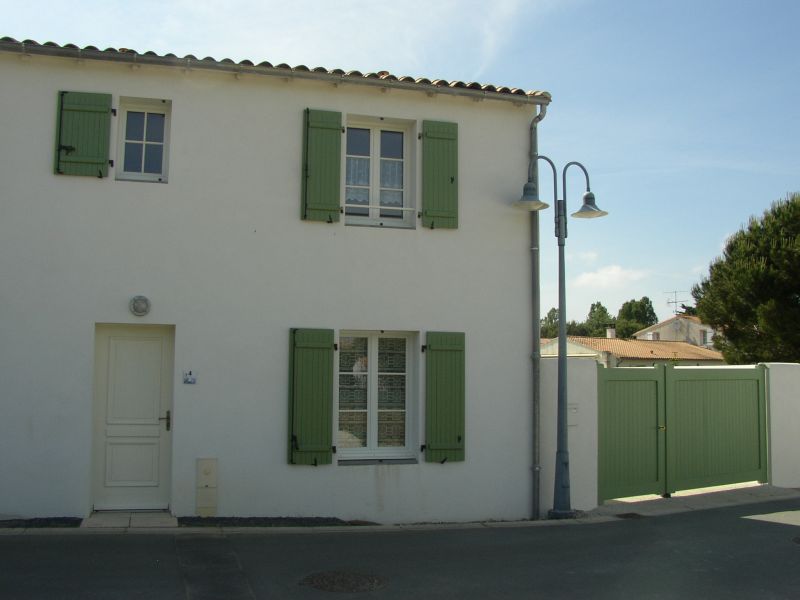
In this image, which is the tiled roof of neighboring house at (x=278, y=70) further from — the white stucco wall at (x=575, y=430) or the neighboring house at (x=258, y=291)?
the white stucco wall at (x=575, y=430)

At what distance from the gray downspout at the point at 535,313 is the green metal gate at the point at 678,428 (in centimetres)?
117

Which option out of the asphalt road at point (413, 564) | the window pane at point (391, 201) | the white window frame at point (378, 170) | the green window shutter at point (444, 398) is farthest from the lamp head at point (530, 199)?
the asphalt road at point (413, 564)

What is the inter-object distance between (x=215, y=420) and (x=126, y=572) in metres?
2.41

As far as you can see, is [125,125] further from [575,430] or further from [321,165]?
[575,430]

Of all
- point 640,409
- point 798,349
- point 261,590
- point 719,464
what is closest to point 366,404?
point 261,590

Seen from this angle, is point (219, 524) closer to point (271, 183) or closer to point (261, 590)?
point (261, 590)

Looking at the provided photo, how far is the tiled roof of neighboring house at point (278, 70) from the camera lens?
8.28 m

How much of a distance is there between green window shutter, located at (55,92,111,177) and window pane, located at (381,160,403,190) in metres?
3.28

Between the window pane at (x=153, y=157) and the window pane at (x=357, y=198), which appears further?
the window pane at (x=357, y=198)

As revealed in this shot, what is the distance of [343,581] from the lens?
6395 mm

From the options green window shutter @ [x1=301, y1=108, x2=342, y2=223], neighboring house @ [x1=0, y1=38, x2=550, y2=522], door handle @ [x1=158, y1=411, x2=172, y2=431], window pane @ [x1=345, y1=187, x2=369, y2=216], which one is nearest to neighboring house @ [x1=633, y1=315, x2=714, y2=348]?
neighboring house @ [x1=0, y1=38, x2=550, y2=522]

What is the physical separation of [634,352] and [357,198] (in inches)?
1582

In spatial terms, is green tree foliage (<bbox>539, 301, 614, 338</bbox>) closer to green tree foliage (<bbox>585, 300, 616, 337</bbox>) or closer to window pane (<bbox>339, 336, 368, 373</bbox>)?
green tree foliage (<bbox>585, 300, 616, 337</bbox>)

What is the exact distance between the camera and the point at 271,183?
8.92 meters
